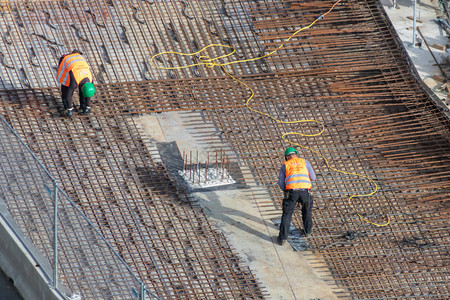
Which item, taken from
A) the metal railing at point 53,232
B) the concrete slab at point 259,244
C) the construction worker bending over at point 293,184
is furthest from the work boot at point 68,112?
the construction worker bending over at point 293,184

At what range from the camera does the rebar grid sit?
52.4ft

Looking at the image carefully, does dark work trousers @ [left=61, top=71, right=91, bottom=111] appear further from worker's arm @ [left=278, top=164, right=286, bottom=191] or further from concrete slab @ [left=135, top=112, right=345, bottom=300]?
worker's arm @ [left=278, top=164, right=286, bottom=191]

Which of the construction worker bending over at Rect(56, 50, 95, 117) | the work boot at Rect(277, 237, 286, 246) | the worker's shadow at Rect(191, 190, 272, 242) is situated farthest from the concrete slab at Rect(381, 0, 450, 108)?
the construction worker bending over at Rect(56, 50, 95, 117)

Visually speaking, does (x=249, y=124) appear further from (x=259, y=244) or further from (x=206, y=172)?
(x=259, y=244)

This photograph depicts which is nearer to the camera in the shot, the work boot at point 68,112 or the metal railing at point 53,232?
the metal railing at point 53,232

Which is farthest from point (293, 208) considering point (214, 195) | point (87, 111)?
point (87, 111)

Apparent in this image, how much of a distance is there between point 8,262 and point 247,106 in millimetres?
6096

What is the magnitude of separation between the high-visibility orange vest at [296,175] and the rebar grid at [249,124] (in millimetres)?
1283

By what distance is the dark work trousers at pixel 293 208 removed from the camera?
615 inches

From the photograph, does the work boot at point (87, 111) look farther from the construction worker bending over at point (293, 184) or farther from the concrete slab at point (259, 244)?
the construction worker bending over at point (293, 184)

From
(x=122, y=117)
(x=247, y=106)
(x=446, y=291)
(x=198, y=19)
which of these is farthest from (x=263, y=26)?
(x=446, y=291)

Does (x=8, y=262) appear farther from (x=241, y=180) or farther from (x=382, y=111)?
(x=382, y=111)

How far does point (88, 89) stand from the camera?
704 inches

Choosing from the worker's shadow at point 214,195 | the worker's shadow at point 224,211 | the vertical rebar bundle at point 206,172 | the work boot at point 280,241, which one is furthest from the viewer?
the vertical rebar bundle at point 206,172
